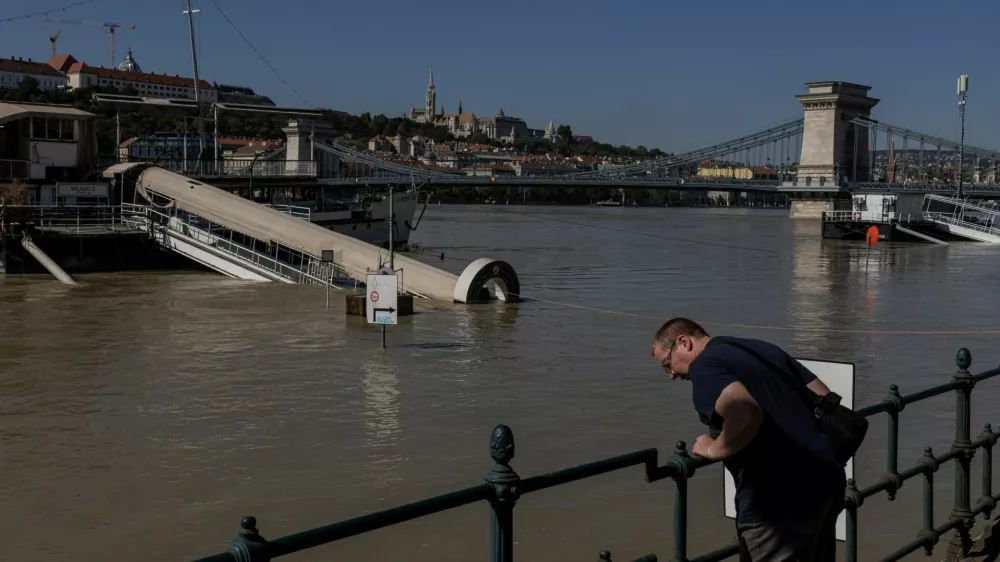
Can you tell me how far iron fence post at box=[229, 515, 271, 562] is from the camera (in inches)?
106

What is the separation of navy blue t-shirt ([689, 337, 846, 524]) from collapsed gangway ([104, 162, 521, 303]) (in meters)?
22.7

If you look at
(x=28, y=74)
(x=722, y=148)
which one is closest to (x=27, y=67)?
(x=28, y=74)

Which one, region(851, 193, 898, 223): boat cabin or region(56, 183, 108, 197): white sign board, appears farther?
region(851, 193, 898, 223): boat cabin

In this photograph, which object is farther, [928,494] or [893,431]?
[928,494]

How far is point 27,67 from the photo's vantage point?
7318 inches

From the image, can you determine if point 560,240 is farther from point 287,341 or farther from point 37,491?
point 37,491

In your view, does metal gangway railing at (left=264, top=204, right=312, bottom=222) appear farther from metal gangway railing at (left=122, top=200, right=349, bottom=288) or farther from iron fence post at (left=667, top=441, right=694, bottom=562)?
iron fence post at (left=667, top=441, right=694, bottom=562)

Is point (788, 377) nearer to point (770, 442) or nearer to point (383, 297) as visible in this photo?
point (770, 442)

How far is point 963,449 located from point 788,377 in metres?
2.19

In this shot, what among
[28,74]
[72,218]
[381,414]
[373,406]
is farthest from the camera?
[28,74]

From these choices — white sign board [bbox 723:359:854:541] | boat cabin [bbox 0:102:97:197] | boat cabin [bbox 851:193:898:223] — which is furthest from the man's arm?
boat cabin [bbox 851:193:898:223]

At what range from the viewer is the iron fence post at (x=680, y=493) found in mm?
3729

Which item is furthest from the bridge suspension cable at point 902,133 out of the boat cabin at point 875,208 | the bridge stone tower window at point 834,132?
the boat cabin at point 875,208

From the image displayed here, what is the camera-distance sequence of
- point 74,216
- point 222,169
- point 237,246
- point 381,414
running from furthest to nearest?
point 222,169, point 74,216, point 237,246, point 381,414
